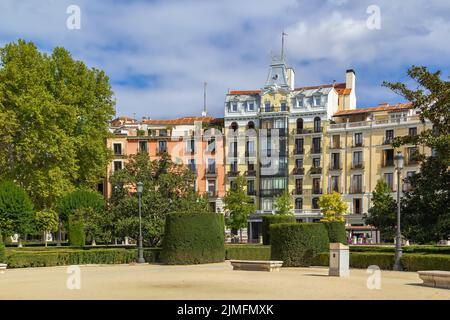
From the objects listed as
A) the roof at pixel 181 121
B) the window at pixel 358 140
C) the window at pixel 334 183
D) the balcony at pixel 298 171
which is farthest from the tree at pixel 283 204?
the roof at pixel 181 121

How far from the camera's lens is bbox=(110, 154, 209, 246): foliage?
39.5 metres

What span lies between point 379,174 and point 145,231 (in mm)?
40464

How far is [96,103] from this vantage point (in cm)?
5625

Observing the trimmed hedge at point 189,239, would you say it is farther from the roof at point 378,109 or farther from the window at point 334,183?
the roof at point 378,109

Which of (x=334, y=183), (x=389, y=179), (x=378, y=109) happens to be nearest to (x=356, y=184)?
(x=334, y=183)

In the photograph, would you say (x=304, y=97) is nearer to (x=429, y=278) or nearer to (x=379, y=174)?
(x=379, y=174)

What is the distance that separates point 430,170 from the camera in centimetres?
3173

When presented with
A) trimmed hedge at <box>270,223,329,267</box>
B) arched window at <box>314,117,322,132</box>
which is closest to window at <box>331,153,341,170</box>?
arched window at <box>314,117,322,132</box>

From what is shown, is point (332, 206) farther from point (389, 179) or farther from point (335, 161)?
point (335, 161)

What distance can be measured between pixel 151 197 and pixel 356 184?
3958 centimetres

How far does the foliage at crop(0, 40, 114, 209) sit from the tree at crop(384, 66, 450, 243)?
26.4m

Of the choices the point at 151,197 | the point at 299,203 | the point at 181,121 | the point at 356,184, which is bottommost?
the point at 299,203
